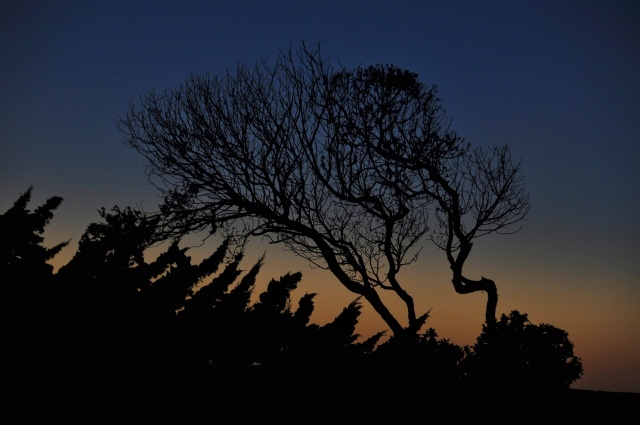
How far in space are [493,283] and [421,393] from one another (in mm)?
11132

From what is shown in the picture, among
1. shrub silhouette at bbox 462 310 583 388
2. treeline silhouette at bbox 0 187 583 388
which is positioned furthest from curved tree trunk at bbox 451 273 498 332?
treeline silhouette at bbox 0 187 583 388

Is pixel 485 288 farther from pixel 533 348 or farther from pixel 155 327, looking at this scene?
pixel 155 327

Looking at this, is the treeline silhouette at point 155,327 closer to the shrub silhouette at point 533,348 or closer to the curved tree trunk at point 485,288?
the shrub silhouette at point 533,348

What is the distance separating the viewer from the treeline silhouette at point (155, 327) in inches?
98.2

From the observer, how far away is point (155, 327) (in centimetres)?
278

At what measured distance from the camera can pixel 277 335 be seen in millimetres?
3547

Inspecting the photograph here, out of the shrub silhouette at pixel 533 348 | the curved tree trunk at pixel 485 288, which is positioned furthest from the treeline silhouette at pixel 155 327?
the curved tree trunk at pixel 485 288

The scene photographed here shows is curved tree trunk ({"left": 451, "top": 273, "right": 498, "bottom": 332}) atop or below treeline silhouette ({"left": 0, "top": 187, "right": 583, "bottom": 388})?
atop

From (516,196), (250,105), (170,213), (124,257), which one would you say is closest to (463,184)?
(516,196)

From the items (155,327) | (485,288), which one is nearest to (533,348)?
(485,288)

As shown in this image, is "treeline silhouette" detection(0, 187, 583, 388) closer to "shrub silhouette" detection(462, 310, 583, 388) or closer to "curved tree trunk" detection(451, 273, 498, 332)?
"shrub silhouette" detection(462, 310, 583, 388)

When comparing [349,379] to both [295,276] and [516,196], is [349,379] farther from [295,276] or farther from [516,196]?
[516,196]

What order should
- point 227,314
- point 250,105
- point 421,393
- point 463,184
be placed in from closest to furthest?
point 227,314
point 421,393
point 250,105
point 463,184

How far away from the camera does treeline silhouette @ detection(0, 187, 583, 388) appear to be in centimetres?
249
